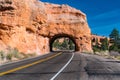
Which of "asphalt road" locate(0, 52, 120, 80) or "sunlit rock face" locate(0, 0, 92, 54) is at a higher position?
"sunlit rock face" locate(0, 0, 92, 54)

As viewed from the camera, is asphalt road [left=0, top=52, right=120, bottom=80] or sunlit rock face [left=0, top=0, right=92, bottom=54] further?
sunlit rock face [left=0, top=0, right=92, bottom=54]

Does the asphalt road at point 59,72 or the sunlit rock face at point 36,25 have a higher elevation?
the sunlit rock face at point 36,25

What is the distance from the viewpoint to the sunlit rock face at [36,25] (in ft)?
142

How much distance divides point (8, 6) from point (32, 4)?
12.3 meters

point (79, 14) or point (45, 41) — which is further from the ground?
point (79, 14)

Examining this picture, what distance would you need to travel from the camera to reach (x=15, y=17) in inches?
1743

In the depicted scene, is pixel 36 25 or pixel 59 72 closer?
pixel 59 72

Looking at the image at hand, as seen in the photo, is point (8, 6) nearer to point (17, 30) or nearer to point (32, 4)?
point (17, 30)

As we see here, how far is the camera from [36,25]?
182ft

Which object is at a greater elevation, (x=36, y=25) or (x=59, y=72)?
(x=36, y=25)

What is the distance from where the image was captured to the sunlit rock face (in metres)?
43.2

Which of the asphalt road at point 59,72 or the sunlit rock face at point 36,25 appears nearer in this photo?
the asphalt road at point 59,72

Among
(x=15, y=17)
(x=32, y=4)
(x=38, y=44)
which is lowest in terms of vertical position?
(x=38, y=44)

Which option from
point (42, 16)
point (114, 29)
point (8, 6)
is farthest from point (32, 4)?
point (114, 29)
